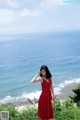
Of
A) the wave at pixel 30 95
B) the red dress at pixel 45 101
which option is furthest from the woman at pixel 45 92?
the wave at pixel 30 95

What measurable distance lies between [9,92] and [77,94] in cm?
2909

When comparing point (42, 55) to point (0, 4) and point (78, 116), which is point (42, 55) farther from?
point (78, 116)

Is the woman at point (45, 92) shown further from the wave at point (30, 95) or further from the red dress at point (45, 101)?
the wave at point (30, 95)

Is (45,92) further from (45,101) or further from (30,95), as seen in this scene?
(30,95)

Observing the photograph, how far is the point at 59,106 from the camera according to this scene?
12.2 m

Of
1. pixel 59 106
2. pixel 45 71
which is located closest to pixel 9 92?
pixel 59 106

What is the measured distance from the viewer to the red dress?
9.56 meters

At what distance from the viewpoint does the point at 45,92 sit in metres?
9.60

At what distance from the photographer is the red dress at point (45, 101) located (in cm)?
956

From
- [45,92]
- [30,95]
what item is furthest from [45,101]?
[30,95]

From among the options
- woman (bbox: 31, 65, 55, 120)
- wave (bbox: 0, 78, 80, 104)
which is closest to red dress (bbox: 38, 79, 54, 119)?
woman (bbox: 31, 65, 55, 120)

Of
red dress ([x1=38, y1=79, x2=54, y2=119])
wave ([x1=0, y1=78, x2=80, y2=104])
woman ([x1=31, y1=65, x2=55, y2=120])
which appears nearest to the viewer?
woman ([x1=31, y1=65, x2=55, y2=120])

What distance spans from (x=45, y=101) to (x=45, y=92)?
0.79ft

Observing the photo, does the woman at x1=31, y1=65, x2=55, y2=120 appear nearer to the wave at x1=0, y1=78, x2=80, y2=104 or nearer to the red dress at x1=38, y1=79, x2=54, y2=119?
the red dress at x1=38, y1=79, x2=54, y2=119
